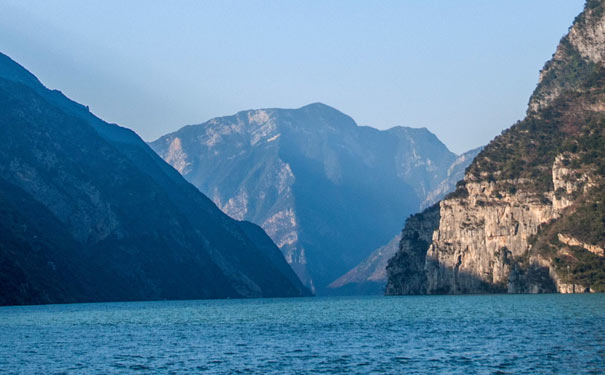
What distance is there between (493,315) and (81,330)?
66.4 meters

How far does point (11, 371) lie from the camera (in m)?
72.8

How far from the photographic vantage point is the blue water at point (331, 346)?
233ft

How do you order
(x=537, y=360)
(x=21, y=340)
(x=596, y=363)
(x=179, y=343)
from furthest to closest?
(x=21, y=340) < (x=179, y=343) < (x=537, y=360) < (x=596, y=363)

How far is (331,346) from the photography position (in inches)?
3506

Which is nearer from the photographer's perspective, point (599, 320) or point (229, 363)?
point (229, 363)

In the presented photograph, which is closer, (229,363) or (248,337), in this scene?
(229,363)

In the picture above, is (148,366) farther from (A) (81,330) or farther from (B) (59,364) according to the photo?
(A) (81,330)

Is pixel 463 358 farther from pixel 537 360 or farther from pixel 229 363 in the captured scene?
pixel 229 363

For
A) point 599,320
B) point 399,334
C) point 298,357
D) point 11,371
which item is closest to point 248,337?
point 399,334

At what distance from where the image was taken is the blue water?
233 feet

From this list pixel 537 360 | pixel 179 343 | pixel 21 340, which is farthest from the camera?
pixel 21 340

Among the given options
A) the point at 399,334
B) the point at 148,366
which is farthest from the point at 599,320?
the point at 148,366

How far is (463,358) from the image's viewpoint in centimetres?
7375

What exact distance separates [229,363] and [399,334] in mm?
33113
